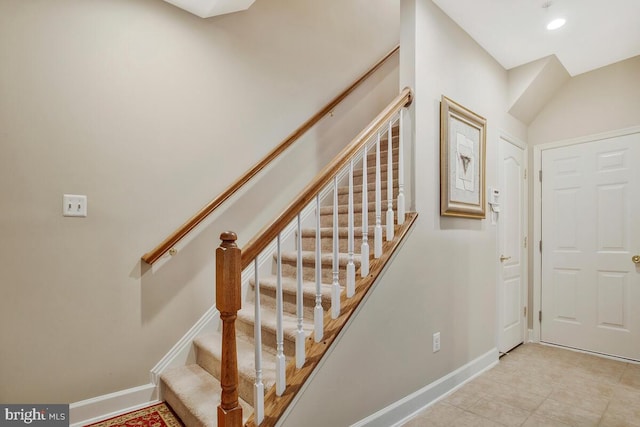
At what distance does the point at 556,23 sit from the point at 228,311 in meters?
2.91

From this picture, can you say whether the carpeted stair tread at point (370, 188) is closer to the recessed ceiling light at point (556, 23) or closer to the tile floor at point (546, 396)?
the tile floor at point (546, 396)

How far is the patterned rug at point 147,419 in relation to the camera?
177cm

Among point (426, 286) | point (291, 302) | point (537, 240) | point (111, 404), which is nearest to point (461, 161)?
point (426, 286)

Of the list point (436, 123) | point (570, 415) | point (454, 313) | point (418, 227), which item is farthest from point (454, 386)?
point (436, 123)

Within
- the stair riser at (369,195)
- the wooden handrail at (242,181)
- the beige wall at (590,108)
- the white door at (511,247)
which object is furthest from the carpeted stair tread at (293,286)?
the beige wall at (590,108)

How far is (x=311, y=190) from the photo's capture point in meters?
1.52

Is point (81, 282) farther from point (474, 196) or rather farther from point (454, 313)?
point (474, 196)

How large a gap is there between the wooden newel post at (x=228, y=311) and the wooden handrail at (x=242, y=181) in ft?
3.10

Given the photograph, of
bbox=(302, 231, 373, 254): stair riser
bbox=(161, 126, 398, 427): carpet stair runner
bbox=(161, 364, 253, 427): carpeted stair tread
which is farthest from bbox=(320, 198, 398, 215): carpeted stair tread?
bbox=(161, 364, 253, 427): carpeted stair tread

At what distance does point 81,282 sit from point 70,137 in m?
0.78

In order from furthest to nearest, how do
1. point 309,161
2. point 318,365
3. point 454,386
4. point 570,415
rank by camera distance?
point 309,161
point 454,386
point 570,415
point 318,365

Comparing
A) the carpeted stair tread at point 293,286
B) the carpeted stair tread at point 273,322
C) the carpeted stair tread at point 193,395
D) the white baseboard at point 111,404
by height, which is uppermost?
the carpeted stair tread at point 293,286

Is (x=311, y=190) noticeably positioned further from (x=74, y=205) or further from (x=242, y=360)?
(x=74, y=205)

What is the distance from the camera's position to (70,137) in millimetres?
1797
